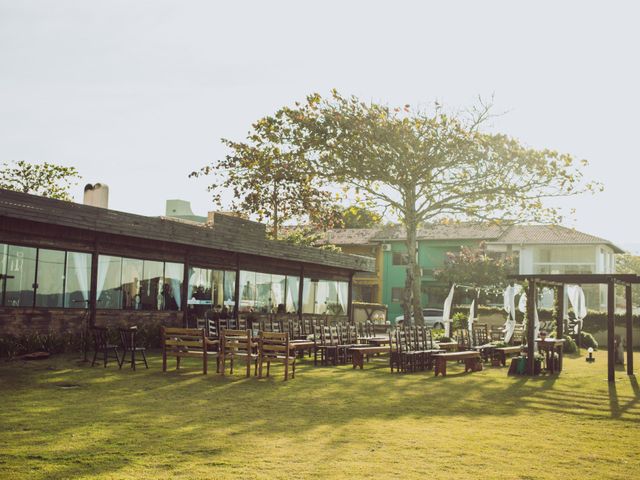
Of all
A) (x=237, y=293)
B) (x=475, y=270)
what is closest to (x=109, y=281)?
(x=237, y=293)

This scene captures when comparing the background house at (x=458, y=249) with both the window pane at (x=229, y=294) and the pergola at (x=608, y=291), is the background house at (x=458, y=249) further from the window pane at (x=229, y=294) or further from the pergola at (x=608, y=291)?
the pergola at (x=608, y=291)

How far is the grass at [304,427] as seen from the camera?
23.4ft

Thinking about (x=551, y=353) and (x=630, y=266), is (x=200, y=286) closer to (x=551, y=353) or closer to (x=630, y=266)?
(x=551, y=353)

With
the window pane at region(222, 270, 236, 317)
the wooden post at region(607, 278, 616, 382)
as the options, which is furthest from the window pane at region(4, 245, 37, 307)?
the wooden post at region(607, 278, 616, 382)

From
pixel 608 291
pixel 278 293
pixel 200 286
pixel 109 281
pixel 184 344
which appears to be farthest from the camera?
pixel 278 293

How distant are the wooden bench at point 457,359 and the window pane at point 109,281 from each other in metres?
9.54

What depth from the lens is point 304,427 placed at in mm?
9438

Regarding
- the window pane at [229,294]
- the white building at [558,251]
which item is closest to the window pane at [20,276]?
the window pane at [229,294]

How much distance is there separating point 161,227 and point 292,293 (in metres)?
9.55

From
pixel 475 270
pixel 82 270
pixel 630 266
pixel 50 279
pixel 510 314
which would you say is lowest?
pixel 510 314

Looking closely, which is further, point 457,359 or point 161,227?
point 161,227

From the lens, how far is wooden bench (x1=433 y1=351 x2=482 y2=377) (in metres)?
17.4

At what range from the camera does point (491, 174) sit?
26.5 meters

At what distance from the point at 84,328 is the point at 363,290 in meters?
37.7
